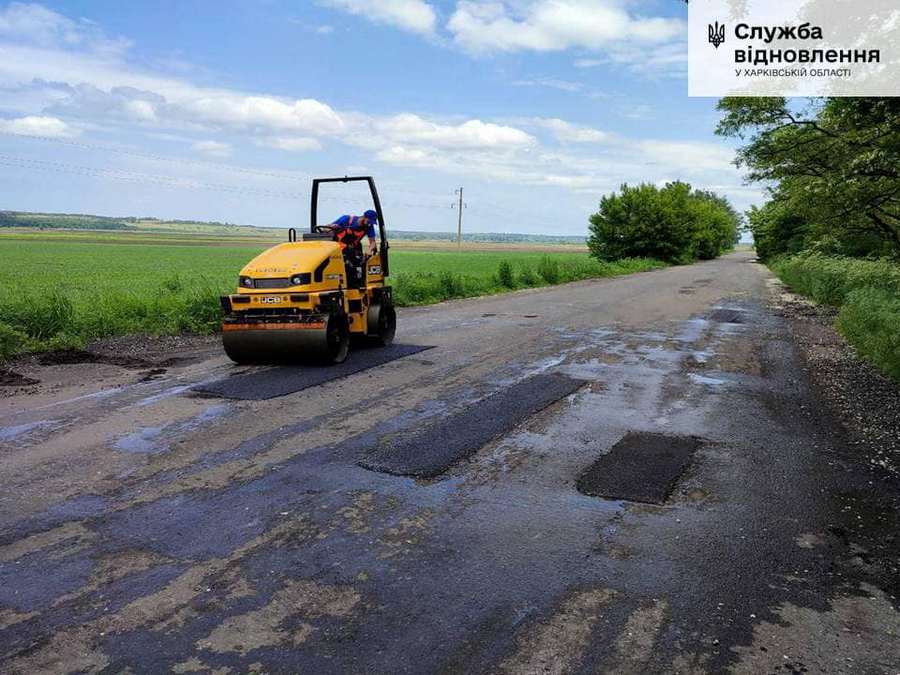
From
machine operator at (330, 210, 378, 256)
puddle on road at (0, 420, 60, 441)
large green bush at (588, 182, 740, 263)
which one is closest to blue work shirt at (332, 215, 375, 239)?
machine operator at (330, 210, 378, 256)

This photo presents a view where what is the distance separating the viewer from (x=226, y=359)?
957 cm

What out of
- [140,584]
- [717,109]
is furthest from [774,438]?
[717,109]

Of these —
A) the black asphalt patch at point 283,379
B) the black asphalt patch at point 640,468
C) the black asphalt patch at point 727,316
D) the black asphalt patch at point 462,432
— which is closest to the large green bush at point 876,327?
the black asphalt patch at point 727,316

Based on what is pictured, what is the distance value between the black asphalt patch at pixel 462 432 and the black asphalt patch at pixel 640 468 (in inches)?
41.3

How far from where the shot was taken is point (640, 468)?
520 cm

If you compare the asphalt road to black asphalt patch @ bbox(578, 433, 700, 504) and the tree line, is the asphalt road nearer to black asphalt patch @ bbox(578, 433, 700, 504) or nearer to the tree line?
black asphalt patch @ bbox(578, 433, 700, 504)

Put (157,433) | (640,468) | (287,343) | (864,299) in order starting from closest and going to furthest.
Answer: (640,468)
(157,433)
(287,343)
(864,299)

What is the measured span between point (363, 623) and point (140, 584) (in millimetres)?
1190

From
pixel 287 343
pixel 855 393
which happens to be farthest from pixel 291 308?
pixel 855 393

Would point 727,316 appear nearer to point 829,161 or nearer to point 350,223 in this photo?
point 829,161

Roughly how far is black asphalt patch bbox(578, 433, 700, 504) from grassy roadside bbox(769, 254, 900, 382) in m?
4.59

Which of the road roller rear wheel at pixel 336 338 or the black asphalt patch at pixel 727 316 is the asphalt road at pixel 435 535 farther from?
the black asphalt patch at pixel 727 316

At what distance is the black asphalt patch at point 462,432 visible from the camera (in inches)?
202

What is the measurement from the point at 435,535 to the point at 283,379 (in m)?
4.59
